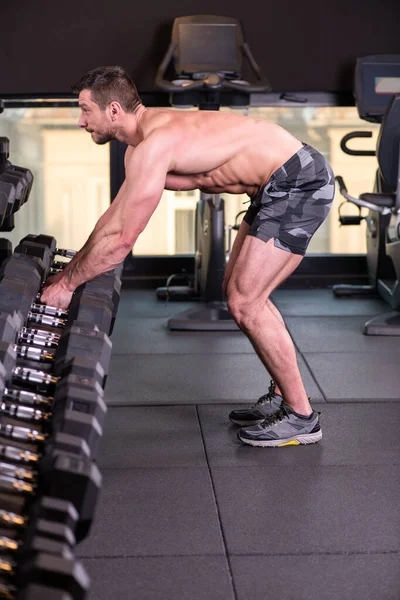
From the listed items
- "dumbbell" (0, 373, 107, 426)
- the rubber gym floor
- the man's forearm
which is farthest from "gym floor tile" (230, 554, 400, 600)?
the man's forearm

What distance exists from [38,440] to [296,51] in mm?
4445

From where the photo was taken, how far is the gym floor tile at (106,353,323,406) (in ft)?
13.3

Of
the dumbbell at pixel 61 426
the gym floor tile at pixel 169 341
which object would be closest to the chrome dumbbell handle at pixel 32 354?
the dumbbell at pixel 61 426

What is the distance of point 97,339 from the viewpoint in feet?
7.77

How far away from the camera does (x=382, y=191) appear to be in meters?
5.85

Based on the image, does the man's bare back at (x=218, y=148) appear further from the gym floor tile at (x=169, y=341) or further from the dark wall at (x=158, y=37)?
the dark wall at (x=158, y=37)

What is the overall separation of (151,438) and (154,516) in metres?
0.74

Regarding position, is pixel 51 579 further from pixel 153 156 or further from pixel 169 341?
pixel 169 341

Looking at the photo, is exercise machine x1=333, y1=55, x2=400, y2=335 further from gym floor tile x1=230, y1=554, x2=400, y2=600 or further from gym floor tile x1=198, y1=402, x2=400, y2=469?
gym floor tile x1=230, y1=554, x2=400, y2=600

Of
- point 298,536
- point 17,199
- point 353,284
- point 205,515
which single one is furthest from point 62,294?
point 353,284

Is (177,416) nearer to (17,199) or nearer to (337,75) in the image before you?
(17,199)

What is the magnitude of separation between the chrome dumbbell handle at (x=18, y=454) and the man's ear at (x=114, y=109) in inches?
53.8

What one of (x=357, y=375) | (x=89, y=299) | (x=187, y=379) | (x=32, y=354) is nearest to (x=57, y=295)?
(x=89, y=299)

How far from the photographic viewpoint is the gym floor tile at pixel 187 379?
4066mm
